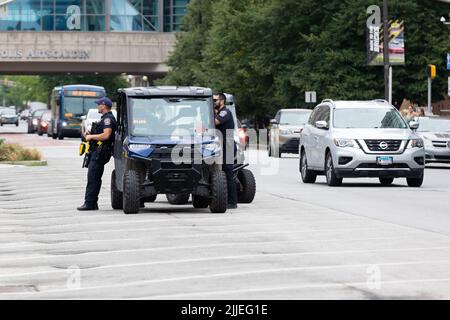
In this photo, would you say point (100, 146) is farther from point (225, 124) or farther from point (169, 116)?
point (225, 124)

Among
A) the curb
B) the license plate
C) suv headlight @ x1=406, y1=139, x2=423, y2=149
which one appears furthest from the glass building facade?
the license plate

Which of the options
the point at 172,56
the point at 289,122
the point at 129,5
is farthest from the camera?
the point at 129,5

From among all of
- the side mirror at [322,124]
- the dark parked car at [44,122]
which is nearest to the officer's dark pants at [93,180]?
the side mirror at [322,124]

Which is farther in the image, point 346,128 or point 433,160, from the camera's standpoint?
point 433,160

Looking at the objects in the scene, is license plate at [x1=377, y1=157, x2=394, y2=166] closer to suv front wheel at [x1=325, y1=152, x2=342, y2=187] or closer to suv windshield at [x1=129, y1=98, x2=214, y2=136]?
suv front wheel at [x1=325, y1=152, x2=342, y2=187]

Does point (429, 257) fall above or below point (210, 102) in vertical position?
below

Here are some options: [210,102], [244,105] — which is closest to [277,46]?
[244,105]

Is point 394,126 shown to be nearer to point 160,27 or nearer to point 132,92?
point 132,92

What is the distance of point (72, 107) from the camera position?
7694cm

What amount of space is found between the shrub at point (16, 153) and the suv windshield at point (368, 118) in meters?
15.1

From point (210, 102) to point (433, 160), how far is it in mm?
19488

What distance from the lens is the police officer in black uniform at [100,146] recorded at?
21.3 metres
